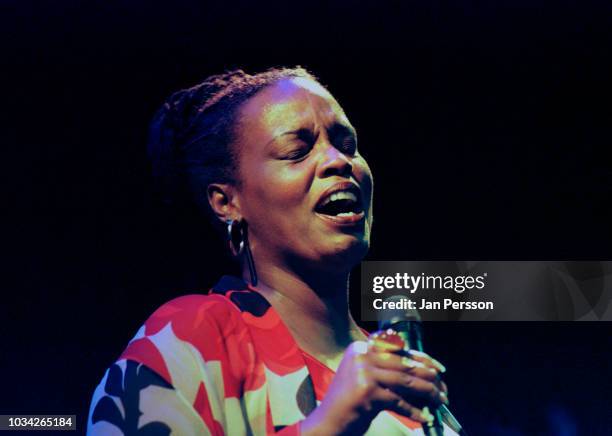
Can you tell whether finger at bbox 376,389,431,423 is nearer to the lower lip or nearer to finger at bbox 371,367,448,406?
finger at bbox 371,367,448,406

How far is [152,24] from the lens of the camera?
2420mm

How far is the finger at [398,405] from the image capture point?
4.66 ft

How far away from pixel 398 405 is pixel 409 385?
42mm

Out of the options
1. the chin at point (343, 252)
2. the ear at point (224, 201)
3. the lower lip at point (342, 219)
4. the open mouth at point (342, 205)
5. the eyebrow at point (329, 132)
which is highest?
the eyebrow at point (329, 132)

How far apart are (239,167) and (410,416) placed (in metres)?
0.71

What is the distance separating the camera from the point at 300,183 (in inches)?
71.0

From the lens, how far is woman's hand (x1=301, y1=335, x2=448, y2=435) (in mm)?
1414

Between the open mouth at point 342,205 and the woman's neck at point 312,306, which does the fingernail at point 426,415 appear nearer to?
the woman's neck at point 312,306

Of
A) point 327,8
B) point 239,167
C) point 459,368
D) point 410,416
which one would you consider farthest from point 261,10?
point 410,416

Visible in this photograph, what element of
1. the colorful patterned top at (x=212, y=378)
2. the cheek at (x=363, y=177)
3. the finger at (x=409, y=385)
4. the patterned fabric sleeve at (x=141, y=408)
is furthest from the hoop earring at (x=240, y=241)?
the finger at (x=409, y=385)

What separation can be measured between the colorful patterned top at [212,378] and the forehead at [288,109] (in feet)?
1.30

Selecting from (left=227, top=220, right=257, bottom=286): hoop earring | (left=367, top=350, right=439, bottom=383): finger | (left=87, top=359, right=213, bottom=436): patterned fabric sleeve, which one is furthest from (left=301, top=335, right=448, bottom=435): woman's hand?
(left=227, top=220, right=257, bottom=286): hoop earring

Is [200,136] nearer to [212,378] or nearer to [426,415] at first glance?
[212,378]

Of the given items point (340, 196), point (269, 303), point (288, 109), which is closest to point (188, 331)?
point (269, 303)
